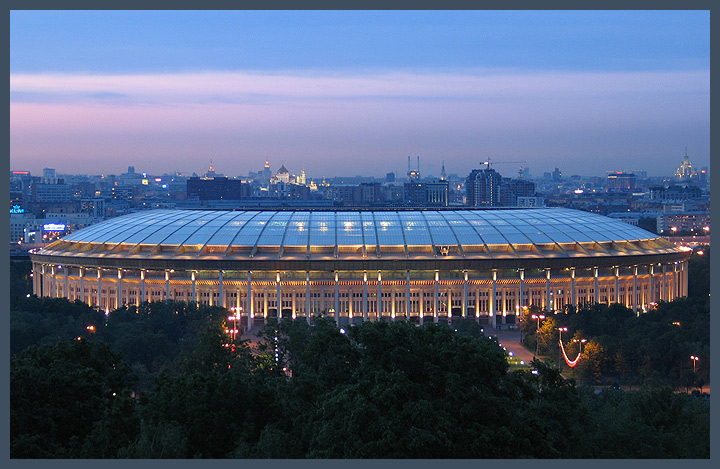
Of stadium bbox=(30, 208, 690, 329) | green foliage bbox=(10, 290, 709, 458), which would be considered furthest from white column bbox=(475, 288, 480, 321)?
green foliage bbox=(10, 290, 709, 458)

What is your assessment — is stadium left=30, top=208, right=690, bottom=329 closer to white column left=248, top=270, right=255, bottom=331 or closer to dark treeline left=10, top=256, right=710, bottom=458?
white column left=248, top=270, right=255, bottom=331

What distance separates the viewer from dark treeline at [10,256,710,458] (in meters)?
27.3

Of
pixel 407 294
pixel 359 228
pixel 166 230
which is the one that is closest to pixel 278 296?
pixel 359 228

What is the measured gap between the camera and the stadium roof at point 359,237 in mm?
69688

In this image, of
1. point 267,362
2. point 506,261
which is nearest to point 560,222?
point 506,261

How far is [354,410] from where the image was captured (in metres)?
27.2

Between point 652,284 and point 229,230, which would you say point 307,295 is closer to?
point 229,230

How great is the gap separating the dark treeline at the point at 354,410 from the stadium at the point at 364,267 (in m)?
31.8

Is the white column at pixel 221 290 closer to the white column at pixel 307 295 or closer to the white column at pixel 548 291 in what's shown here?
the white column at pixel 307 295

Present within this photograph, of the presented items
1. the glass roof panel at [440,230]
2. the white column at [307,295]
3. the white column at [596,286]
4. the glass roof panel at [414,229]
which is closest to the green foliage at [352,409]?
the white column at [307,295]

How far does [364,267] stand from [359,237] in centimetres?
363

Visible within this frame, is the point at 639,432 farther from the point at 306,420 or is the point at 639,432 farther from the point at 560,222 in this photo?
the point at 560,222

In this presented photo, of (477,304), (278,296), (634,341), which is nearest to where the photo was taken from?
(634,341)

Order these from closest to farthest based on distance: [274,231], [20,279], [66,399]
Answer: [66,399], [274,231], [20,279]
